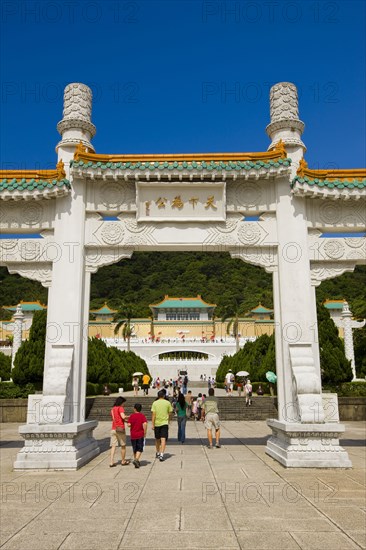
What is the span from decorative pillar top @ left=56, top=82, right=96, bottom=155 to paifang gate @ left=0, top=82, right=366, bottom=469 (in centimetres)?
4

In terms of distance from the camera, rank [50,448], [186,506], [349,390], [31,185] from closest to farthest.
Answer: [186,506]
[50,448]
[31,185]
[349,390]

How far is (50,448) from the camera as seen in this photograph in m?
8.06

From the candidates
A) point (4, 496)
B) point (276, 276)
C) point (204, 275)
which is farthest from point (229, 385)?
point (204, 275)

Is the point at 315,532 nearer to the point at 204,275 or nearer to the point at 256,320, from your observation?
the point at 256,320

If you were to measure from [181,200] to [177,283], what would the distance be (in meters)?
81.6

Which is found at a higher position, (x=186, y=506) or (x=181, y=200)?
(x=181, y=200)

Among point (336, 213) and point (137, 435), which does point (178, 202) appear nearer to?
point (336, 213)

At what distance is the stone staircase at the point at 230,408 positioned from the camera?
61.9ft

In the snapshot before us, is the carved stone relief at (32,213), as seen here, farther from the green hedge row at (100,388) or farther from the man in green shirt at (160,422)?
the green hedge row at (100,388)

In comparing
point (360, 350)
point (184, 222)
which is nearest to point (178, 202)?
point (184, 222)

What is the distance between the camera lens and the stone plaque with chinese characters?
9.51 metres

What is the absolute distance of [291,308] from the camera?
921cm

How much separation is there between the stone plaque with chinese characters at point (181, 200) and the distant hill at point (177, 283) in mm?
55614

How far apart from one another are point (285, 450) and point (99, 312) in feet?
187
